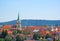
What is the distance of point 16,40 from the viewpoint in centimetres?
1352

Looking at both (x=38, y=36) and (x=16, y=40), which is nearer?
(x=16, y=40)

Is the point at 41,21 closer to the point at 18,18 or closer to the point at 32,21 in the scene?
the point at 32,21

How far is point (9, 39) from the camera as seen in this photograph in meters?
13.1

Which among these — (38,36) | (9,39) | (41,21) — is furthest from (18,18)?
(41,21)

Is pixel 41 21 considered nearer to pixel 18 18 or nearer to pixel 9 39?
pixel 18 18

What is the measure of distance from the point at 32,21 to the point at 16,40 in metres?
45.1

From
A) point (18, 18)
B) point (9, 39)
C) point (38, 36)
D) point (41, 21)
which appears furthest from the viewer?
point (41, 21)

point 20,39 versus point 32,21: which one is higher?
point 20,39

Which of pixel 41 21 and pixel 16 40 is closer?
pixel 16 40

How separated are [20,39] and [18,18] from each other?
10793mm

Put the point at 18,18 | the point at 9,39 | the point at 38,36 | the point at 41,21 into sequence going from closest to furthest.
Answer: the point at 9,39, the point at 38,36, the point at 18,18, the point at 41,21

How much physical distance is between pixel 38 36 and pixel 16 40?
6.72 ft

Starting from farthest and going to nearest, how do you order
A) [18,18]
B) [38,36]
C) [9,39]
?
[18,18] → [38,36] → [9,39]

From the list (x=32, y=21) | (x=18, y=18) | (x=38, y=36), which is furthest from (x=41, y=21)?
Result: (x=38, y=36)
